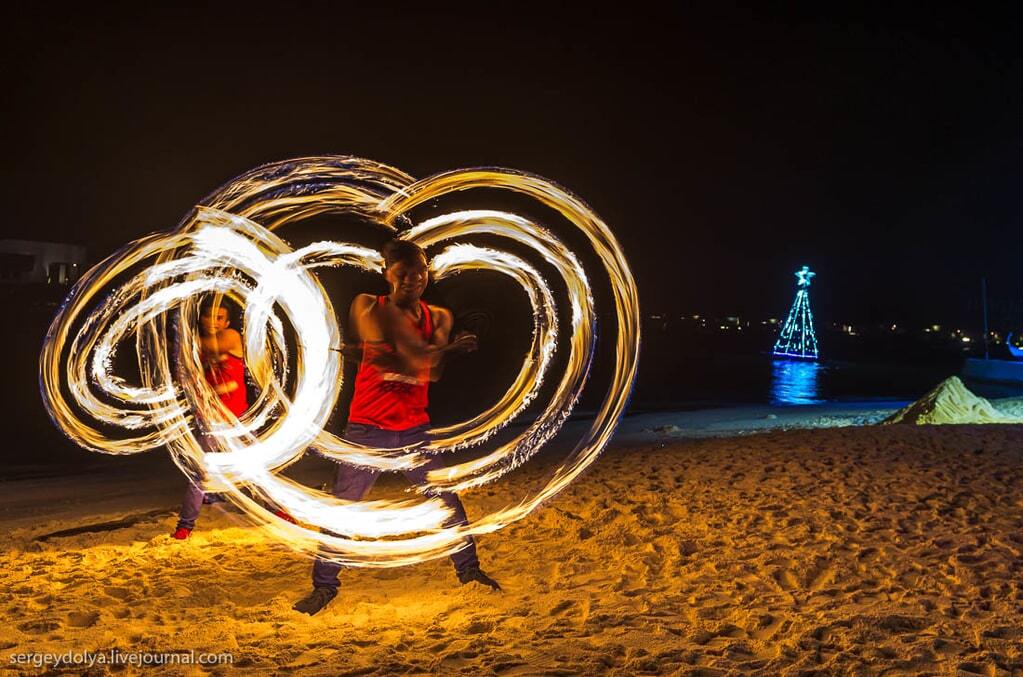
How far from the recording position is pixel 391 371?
4.64 metres

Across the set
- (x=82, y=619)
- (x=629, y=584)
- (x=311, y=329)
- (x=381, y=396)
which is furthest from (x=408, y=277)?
(x=82, y=619)

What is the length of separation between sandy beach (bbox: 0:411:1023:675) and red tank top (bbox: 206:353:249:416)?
1.06 m

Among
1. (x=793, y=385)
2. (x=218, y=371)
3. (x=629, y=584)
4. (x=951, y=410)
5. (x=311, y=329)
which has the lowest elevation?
(x=793, y=385)

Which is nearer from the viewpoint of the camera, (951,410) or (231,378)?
(231,378)

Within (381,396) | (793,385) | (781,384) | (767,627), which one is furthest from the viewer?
(781,384)

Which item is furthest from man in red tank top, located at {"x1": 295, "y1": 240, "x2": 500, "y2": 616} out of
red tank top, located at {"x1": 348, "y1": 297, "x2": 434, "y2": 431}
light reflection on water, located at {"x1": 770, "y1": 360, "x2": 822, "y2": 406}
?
light reflection on water, located at {"x1": 770, "y1": 360, "x2": 822, "y2": 406}

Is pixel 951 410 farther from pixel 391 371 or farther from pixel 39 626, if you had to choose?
pixel 39 626

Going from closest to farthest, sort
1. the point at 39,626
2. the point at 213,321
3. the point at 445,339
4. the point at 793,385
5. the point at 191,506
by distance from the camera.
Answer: the point at 39,626 < the point at 445,339 < the point at 191,506 < the point at 213,321 < the point at 793,385

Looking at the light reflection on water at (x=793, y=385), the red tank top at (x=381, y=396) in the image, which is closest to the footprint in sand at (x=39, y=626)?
the red tank top at (x=381, y=396)

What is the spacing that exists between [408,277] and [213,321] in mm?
2707

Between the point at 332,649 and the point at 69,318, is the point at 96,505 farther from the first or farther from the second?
the point at 332,649

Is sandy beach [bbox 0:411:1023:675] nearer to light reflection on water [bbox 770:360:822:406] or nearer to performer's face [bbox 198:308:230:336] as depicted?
performer's face [bbox 198:308:230:336]

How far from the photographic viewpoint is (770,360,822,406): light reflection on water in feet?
86.8

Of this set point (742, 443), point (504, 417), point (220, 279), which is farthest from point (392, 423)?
point (742, 443)
